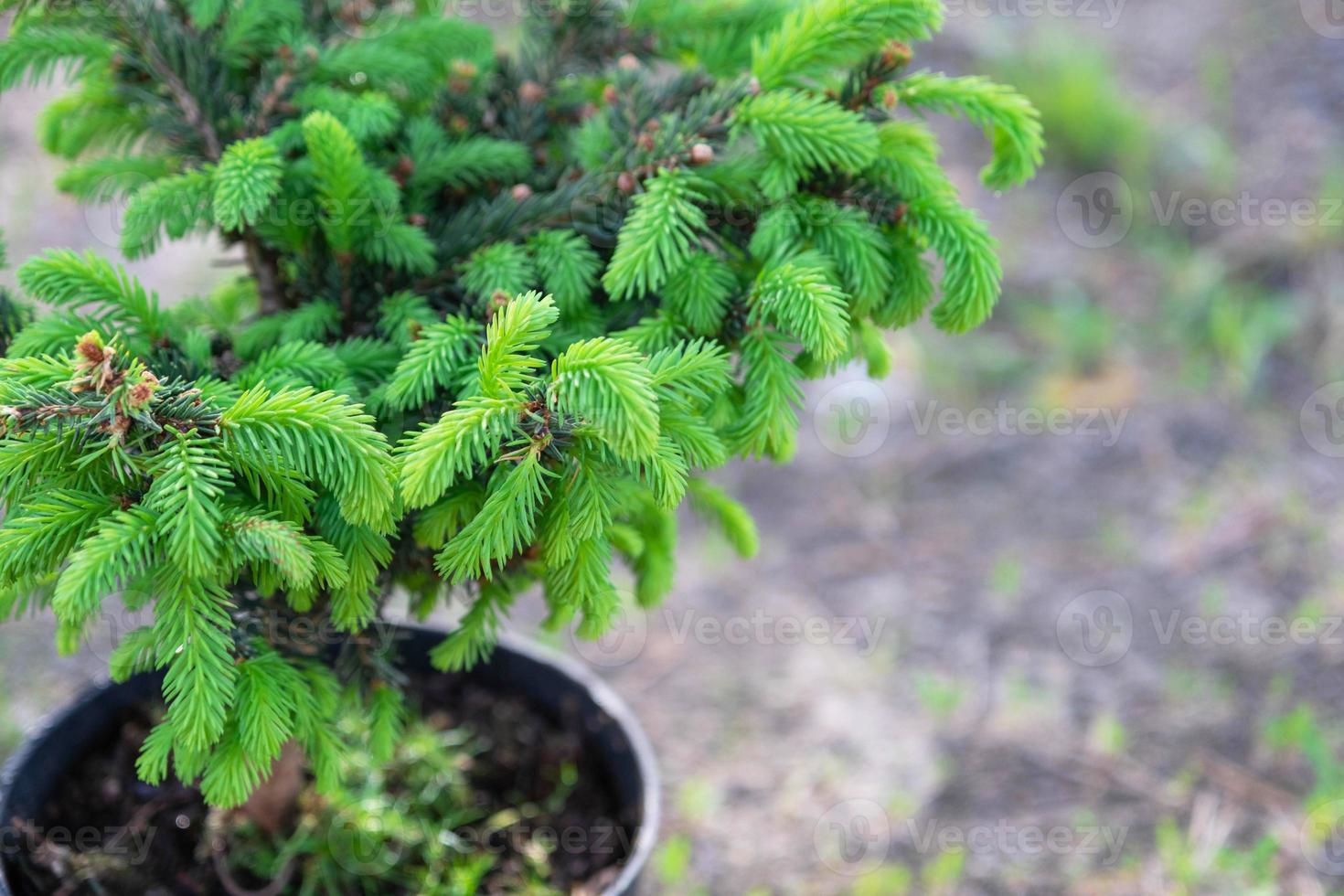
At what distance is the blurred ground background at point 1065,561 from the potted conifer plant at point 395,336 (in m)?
0.82

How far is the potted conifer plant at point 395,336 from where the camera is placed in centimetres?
101

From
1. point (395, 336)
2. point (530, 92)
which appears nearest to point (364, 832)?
point (395, 336)

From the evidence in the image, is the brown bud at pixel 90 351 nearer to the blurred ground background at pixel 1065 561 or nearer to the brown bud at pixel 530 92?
the brown bud at pixel 530 92

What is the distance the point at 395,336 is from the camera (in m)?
1.30

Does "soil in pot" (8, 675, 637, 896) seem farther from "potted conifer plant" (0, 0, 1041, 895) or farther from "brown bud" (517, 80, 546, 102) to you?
"brown bud" (517, 80, 546, 102)

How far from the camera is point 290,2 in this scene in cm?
142

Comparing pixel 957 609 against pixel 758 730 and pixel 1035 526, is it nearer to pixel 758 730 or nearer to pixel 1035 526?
pixel 1035 526

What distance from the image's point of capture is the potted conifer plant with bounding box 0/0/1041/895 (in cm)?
101

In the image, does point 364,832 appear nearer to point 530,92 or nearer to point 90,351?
point 90,351

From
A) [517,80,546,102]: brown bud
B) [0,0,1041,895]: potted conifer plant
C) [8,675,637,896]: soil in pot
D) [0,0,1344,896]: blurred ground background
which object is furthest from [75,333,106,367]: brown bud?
[0,0,1344,896]: blurred ground background

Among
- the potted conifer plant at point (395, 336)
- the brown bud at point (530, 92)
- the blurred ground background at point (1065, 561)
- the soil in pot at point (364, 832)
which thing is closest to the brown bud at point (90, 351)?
the potted conifer plant at point (395, 336)

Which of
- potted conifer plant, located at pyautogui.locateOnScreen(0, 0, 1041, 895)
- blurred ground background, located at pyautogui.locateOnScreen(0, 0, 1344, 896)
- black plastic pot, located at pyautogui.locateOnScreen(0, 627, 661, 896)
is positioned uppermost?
potted conifer plant, located at pyautogui.locateOnScreen(0, 0, 1041, 895)

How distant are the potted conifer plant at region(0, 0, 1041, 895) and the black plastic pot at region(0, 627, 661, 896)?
0.01 m

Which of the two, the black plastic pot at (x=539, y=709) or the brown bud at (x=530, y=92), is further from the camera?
the black plastic pot at (x=539, y=709)
